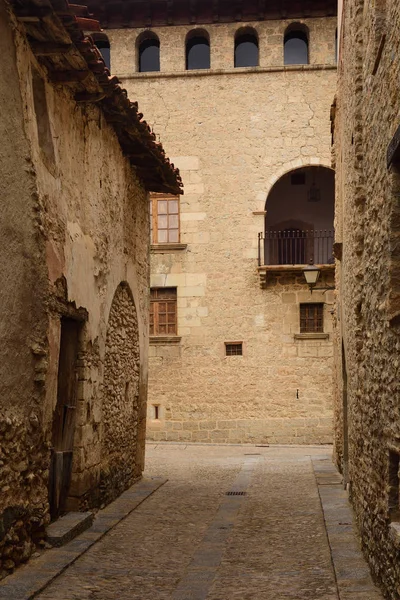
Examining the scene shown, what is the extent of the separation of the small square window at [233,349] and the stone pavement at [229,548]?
22.5 feet

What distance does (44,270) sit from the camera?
7.06 metres

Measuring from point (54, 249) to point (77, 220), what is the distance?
0.99 metres

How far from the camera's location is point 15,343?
252 inches

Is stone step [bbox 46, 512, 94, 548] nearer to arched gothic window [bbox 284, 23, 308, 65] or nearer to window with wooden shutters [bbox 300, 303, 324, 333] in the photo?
window with wooden shutters [bbox 300, 303, 324, 333]

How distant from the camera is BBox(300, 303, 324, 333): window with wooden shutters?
19312 mm

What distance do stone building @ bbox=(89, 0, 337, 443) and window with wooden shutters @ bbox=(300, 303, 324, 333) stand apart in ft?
0.08

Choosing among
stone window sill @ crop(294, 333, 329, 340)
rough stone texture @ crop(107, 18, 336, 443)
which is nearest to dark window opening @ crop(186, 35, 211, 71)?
rough stone texture @ crop(107, 18, 336, 443)

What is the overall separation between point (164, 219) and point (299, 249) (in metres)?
4.01

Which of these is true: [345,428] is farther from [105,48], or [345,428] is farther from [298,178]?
[105,48]

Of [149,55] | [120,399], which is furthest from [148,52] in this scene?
[120,399]

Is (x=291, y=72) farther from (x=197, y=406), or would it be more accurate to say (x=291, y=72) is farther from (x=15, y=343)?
(x=15, y=343)

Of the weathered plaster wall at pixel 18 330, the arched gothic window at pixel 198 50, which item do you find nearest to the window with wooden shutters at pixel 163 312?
the arched gothic window at pixel 198 50

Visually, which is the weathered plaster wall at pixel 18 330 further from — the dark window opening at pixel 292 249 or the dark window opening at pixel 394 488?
the dark window opening at pixel 292 249

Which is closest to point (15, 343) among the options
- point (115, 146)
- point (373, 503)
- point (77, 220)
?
point (77, 220)
